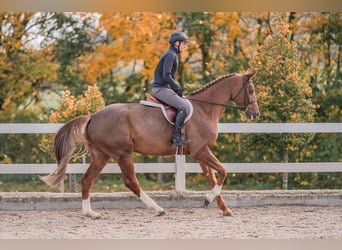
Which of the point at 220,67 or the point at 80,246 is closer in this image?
the point at 80,246

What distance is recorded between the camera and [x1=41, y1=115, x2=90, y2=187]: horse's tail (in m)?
7.66

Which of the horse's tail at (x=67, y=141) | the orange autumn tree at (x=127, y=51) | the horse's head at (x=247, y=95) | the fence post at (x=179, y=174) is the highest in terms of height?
the orange autumn tree at (x=127, y=51)

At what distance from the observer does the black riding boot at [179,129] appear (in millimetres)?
7555

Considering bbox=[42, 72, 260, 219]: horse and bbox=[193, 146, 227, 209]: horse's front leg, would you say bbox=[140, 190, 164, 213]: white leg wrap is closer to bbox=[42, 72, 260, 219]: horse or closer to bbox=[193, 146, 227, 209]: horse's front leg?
bbox=[42, 72, 260, 219]: horse

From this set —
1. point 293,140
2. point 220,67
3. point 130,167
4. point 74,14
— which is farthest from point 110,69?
point 130,167

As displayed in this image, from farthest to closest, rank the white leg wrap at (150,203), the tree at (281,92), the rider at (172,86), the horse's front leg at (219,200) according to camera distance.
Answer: the tree at (281,92) < the horse's front leg at (219,200) < the white leg wrap at (150,203) < the rider at (172,86)

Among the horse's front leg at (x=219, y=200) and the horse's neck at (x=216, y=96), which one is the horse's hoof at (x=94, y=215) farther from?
the horse's neck at (x=216, y=96)

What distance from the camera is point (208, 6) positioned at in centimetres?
396

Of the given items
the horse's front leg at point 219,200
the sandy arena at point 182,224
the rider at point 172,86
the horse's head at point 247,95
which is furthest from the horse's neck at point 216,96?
the sandy arena at point 182,224

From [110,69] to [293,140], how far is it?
5.55m

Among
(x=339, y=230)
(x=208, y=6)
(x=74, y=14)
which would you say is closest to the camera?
(x=208, y=6)

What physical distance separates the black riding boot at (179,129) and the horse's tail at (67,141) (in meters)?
1.21

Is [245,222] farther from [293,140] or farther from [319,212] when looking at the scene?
[293,140]

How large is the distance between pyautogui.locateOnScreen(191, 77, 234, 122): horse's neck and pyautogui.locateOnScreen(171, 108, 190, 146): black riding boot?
0.50 meters
